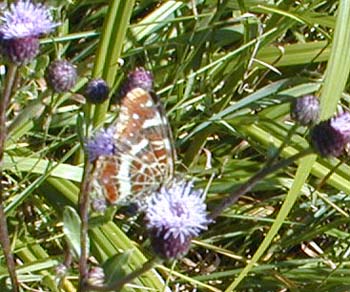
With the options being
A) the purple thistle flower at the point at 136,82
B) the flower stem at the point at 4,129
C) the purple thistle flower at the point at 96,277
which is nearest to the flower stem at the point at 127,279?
the purple thistle flower at the point at 96,277

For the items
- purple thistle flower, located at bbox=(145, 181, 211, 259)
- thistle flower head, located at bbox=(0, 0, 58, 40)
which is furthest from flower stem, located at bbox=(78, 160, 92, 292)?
thistle flower head, located at bbox=(0, 0, 58, 40)

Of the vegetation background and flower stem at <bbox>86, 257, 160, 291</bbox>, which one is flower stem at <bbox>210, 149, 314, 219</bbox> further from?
the vegetation background

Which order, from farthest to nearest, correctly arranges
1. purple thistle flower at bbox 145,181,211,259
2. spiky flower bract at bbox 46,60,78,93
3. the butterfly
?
spiky flower bract at bbox 46,60,78,93
the butterfly
purple thistle flower at bbox 145,181,211,259

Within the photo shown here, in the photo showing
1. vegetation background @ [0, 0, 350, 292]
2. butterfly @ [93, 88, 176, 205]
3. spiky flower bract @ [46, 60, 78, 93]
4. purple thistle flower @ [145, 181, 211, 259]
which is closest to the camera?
purple thistle flower @ [145, 181, 211, 259]

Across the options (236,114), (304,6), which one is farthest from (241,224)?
(304,6)

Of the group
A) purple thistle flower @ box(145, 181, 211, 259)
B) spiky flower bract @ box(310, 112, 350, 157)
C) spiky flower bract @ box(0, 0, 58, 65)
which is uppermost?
spiky flower bract @ box(0, 0, 58, 65)

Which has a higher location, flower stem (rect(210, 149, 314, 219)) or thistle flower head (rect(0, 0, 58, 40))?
thistle flower head (rect(0, 0, 58, 40))

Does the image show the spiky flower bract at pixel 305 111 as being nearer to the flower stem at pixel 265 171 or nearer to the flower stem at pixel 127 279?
the flower stem at pixel 265 171

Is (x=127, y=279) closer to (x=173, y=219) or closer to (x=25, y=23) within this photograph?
(x=173, y=219)
